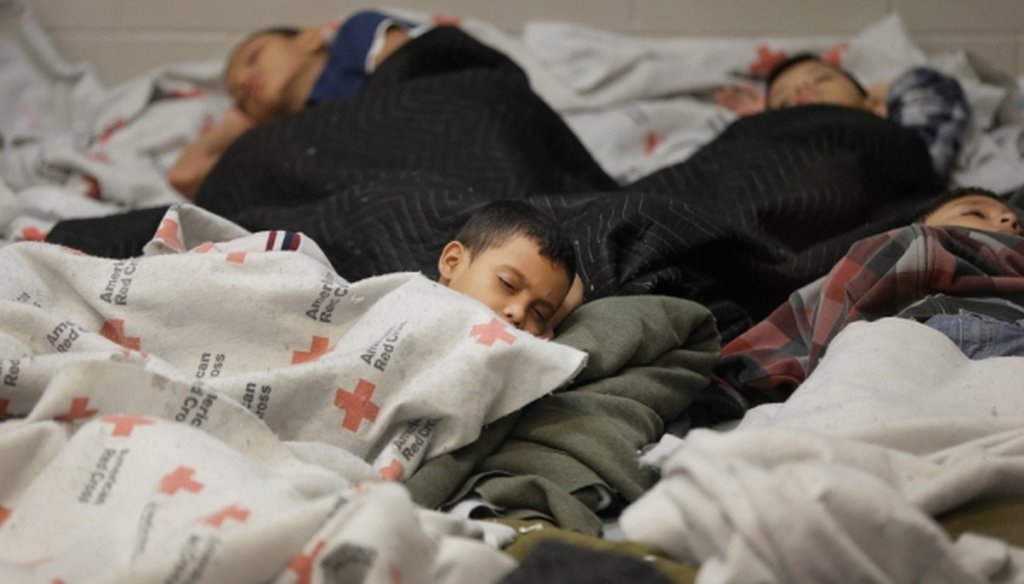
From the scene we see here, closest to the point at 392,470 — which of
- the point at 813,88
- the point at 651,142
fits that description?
the point at 651,142

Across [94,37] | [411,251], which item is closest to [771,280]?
[411,251]

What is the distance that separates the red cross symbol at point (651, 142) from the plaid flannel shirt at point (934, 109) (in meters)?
0.38

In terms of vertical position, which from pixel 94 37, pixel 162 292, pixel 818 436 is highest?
pixel 818 436

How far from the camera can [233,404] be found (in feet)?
3.62

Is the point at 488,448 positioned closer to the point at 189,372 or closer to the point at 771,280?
the point at 189,372

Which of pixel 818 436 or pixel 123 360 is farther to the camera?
pixel 123 360

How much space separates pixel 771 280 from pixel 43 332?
2.73ft

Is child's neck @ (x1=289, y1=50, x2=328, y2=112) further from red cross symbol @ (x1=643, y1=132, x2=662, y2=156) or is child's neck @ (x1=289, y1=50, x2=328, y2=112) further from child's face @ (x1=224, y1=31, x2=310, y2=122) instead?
red cross symbol @ (x1=643, y1=132, x2=662, y2=156)

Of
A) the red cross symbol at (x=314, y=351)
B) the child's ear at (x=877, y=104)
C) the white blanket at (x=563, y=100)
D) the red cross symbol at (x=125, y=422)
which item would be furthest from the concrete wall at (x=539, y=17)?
the red cross symbol at (x=125, y=422)

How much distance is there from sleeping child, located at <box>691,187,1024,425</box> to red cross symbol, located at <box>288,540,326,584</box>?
61 centimetres

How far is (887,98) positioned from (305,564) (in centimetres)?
162

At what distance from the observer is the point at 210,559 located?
0.88 metres

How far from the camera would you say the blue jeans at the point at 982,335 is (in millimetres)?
1340

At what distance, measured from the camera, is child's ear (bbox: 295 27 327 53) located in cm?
241
